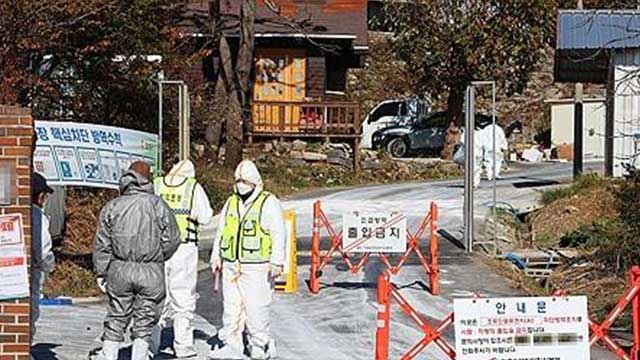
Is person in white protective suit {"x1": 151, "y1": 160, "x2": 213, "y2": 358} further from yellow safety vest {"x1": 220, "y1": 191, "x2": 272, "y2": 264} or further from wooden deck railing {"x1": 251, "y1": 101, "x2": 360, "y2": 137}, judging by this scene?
wooden deck railing {"x1": 251, "y1": 101, "x2": 360, "y2": 137}

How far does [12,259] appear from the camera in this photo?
33.7 feet

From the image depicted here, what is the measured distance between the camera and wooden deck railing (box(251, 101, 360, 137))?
36375 millimetres

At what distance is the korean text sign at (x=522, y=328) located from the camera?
9406 millimetres

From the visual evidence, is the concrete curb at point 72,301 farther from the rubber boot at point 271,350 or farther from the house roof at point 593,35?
the house roof at point 593,35

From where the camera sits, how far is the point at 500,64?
135 feet

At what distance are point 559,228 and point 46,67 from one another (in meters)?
9.65

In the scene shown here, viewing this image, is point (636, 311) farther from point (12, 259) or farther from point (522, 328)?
point (12, 259)

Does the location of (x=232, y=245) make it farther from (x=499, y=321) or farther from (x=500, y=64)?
(x=500, y=64)

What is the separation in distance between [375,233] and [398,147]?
26.1 m

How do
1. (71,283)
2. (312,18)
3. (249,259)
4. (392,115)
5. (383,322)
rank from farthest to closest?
(392,115) < (312,18) < (71,283) < (249,259) < (383,322)

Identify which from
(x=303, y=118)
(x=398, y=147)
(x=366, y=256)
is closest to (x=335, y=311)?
(x=366, y=256)

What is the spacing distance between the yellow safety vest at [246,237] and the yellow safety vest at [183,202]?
41cm

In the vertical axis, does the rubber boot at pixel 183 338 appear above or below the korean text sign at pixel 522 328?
below

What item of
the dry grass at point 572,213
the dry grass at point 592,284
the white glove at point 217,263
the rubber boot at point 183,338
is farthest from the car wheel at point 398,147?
the rubber boot at point 183,338
